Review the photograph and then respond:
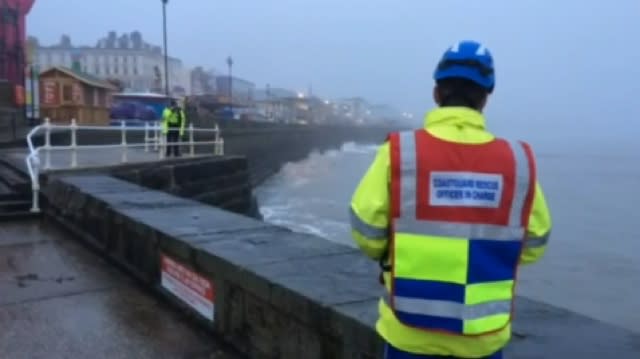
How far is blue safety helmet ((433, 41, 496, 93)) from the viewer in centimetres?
214

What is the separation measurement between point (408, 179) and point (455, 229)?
21 cm

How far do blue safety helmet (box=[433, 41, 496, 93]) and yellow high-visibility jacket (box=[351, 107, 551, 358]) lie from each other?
0.11 meters

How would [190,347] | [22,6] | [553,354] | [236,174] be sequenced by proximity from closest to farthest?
[553,354] → [190,347] → [236,174] → [22,6]

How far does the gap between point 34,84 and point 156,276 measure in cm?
3334

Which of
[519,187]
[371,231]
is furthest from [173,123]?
→ [519,187]

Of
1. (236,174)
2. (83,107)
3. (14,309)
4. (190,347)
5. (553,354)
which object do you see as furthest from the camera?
(83,107)

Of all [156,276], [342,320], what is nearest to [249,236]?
[156,276]

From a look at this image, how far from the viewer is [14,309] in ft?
17.4

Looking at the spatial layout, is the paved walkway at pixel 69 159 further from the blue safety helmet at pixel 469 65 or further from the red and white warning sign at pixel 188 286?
the blue safety helmet at pixel 469 65

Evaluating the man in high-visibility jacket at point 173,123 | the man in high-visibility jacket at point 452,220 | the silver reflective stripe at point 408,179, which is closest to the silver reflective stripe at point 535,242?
the man in high-visibility jacket at point 452,220

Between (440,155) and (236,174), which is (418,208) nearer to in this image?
(440,155)

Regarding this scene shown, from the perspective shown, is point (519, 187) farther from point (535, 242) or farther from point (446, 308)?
point (446, 308)

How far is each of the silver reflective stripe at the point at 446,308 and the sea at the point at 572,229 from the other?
3.57 meters

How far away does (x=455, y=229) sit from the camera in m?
2.05
